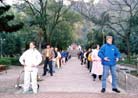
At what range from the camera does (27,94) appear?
15773 mm

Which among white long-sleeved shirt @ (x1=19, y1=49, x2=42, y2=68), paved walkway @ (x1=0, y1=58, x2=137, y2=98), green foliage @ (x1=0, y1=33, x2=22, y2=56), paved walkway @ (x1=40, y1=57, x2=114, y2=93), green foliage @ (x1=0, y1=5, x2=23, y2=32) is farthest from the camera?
green foliage @ (x1=0, y1=33, x2=22, y2=56)

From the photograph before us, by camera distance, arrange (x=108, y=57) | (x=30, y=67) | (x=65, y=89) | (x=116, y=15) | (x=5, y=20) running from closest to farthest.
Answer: (x=108, y=57) → (x=30, y=67) → (x=65, y=89) → (x=5, y=20) → (x=116, y=15)

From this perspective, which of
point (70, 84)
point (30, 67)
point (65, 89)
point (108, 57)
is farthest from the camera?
point (70, 84)

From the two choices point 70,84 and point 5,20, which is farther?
point 5,20

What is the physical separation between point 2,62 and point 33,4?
14.3m

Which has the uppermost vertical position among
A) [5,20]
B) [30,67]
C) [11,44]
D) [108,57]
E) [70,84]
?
[5,20]

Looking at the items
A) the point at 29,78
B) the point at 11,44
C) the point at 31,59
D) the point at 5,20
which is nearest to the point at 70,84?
the point at 29,78

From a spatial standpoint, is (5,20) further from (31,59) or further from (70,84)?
(31,59)

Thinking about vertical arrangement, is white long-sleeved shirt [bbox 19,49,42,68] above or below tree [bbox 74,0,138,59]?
below

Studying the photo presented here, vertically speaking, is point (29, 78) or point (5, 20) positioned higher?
point (5, 20)

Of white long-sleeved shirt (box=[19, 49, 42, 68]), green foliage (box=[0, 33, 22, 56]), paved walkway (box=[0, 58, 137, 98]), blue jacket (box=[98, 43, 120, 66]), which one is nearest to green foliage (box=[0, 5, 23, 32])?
paved walkway (box=[0, 58, 137, 98])

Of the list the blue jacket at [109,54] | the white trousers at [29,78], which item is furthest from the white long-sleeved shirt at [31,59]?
the blue jacket at [109,54]

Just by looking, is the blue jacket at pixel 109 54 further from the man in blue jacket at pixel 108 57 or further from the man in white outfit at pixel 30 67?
the man in white outfit at pixel 30 67

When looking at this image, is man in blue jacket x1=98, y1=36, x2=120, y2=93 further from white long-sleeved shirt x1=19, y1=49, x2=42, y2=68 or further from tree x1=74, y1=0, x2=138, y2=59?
tree x1=74, y1=0, x2=138, y2=59
